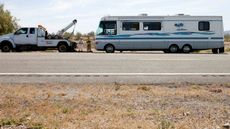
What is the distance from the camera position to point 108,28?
31.7 m

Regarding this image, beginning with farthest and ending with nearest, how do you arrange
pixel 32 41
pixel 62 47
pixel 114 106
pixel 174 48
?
pixel 62 47, pixel 32 41, pixel 174 48, pixel 114 106

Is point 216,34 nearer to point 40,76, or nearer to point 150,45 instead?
point 150,45

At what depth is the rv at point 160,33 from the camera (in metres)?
31.6

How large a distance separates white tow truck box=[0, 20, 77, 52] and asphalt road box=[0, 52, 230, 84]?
1451 centimetres

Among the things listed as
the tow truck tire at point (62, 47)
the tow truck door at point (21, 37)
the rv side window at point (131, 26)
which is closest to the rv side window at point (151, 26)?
the rv side window at point (131, 26)

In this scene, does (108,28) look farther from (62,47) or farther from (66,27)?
(66,27)

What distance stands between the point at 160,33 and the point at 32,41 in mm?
8954

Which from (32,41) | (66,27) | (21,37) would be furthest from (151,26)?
(21,37)

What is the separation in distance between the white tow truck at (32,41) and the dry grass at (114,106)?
2112cm

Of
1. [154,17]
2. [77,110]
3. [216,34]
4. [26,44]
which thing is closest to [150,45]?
[154,17]

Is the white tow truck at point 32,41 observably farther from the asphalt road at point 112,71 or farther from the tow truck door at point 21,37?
the asphalt road at point 112,71

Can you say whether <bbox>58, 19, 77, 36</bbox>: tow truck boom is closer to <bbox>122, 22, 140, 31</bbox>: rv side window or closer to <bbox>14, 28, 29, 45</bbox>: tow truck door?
<bbox>14, 28, 29, 45</bbox>: tow truck door

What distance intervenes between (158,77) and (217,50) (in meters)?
20.0

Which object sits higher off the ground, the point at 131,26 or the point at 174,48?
the point at 131,26
